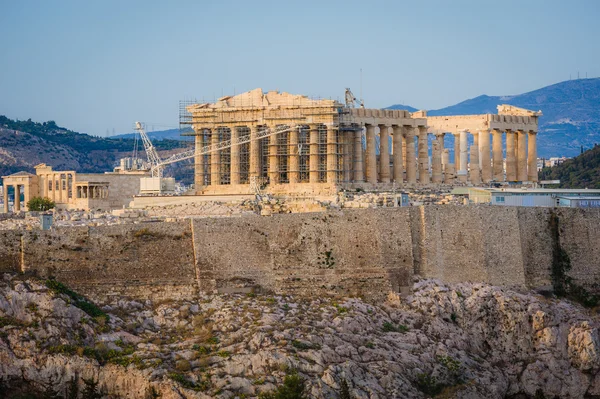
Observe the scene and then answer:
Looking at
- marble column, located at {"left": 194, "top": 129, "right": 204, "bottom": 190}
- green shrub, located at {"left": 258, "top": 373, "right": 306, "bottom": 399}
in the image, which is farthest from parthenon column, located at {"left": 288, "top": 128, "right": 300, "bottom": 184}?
green shrub, located at {"left": 258, "top": 373, "right": 306, "bottom": 399}

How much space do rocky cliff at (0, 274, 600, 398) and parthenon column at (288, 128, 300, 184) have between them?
715 inches

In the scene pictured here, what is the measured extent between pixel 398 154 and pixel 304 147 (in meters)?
7.10

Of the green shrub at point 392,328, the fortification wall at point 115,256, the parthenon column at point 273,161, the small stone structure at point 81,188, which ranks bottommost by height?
the green shrub at point 392,328

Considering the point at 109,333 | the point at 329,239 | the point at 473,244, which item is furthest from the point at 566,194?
the point at 109,333

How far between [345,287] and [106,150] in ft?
351

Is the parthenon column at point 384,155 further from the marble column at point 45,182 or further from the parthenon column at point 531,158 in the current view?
the marble column at point 45,182

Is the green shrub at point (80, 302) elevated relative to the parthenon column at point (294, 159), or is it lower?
lower

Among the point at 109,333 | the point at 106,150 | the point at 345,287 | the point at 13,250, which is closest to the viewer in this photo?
the point at 109,333

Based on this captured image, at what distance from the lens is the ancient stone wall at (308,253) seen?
5303cm

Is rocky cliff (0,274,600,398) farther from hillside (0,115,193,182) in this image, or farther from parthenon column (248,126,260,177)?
hillside (0,115,193,182)

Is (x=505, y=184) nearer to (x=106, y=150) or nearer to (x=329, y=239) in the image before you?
(x=329, y=239)

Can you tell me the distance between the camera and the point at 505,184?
79.4 meters

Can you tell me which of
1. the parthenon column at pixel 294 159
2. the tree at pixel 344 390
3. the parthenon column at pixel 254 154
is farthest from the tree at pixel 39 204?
the tree at pixel 344 390

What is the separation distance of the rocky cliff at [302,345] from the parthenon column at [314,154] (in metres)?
17.3
